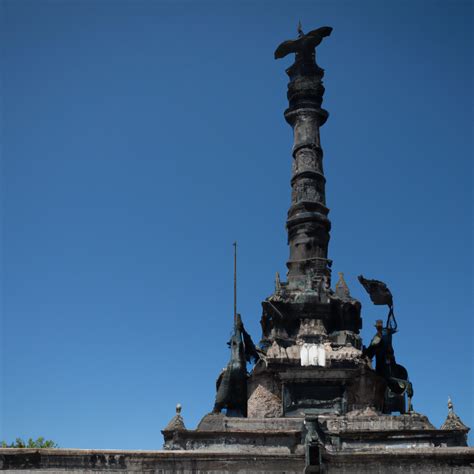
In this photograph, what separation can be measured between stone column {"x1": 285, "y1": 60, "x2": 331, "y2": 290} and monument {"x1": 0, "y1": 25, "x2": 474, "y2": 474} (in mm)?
41

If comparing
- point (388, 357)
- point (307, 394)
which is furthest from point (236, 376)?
point (388, 357)

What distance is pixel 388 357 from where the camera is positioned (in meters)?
19.8

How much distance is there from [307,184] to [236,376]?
8.49 m

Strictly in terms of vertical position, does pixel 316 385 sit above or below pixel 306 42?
below

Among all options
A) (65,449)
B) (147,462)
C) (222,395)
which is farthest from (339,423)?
(65,449)

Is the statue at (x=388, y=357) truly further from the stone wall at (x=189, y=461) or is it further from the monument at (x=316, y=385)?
the stone wall at (x=189, y=461)

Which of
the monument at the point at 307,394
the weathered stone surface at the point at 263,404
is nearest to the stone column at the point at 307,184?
the monument at the point at 307,394

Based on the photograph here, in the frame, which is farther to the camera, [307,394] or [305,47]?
[305,47]

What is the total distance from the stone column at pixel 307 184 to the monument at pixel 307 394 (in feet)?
0.13

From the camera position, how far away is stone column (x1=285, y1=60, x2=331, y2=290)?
2333 centimetres

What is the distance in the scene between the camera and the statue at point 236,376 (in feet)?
62.6

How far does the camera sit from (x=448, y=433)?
55.2ft

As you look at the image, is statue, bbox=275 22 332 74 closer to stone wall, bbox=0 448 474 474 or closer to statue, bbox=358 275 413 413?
statue, bbox=358 275 413 413

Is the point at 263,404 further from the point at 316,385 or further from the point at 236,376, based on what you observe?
the point at 316,385
